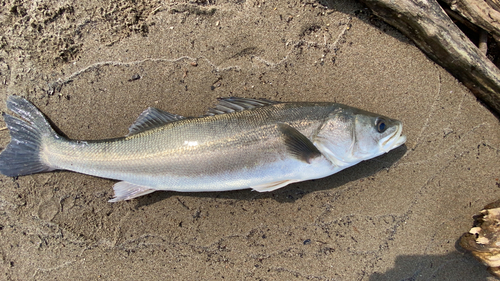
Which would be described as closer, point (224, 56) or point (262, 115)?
point (262, 115)

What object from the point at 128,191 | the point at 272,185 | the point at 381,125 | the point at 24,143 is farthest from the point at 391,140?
the point at 24,143

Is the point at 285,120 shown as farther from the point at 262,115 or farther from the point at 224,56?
the point at 224,56

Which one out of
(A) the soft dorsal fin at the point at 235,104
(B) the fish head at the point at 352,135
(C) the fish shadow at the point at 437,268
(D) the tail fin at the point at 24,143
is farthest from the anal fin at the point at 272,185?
(D) the tail fin at the point at 24,143

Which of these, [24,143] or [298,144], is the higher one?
[298,144]

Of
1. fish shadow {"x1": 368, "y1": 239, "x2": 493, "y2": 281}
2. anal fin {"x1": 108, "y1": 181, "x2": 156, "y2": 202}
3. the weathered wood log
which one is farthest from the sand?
the weathered wood log

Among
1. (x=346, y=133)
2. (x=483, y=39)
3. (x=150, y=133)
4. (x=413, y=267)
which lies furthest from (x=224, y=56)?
(x=413, y=267)

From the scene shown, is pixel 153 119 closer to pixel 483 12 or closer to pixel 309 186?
pixel 309 186

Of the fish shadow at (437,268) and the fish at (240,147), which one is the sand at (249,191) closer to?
the fish shadow at (437,268)

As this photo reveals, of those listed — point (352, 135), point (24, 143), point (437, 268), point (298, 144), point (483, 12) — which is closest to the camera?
point (298, 144)
